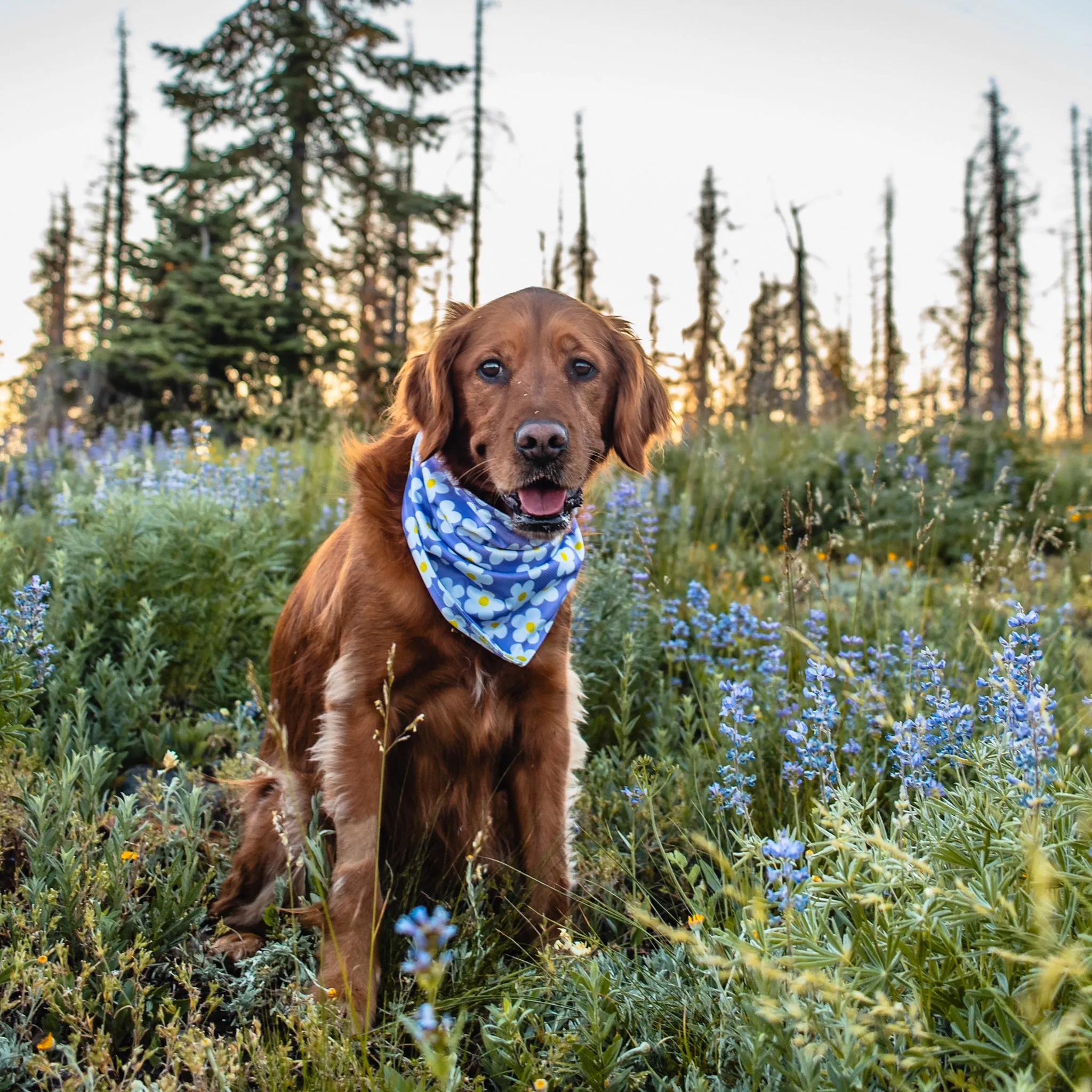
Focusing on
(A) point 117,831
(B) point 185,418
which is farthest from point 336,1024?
(B) point 185,418

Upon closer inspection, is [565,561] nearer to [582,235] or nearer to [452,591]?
[452,591]

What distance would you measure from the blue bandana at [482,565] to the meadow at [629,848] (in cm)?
38

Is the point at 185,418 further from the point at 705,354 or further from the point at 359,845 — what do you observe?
the point at 359,845

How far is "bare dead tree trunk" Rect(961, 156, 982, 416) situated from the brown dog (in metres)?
23.4

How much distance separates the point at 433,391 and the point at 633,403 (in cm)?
66

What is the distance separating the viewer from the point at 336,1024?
1.53 metres

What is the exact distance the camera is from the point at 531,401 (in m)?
2.32

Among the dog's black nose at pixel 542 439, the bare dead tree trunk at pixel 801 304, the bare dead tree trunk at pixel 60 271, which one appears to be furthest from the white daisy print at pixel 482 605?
the bare dead tree trunk at pixel 60 271

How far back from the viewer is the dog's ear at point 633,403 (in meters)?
2.67

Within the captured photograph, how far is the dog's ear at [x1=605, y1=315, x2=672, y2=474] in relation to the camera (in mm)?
2674

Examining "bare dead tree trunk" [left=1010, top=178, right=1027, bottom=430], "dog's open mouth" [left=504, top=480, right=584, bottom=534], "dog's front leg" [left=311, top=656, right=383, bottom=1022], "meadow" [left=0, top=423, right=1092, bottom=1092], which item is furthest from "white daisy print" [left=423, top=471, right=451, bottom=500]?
"bare dead tree trunk" [left=1010, top=178, right=1027, bottom=430]

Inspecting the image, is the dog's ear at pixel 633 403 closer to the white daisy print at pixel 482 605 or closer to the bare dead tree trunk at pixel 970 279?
the white daisy print at pixel 482 605

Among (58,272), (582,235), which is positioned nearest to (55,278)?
(58,272)

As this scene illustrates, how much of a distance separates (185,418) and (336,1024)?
12.6m
